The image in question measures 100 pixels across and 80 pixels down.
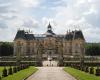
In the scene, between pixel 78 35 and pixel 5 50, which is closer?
pixel 5 50

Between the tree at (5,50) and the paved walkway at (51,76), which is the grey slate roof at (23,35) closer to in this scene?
the tree at (5,50)

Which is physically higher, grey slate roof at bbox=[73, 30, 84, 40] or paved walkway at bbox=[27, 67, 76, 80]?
grey slate roof at bbox=[73, 30, 84, 40]

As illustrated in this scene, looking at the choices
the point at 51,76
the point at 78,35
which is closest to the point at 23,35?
the point at 78,35

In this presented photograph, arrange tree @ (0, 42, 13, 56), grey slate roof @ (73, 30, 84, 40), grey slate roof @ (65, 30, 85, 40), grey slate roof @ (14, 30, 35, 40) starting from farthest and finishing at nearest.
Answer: grey slate roof @ (14, 30, 35, 40) → grey slate roof @ (65, 30, 85, 40) → grey slate roof @ (73, 30, 84, 40) → tree @ (0, 42, 13, 56)

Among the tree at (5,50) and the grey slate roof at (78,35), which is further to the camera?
the grey slate roof at (78,35)

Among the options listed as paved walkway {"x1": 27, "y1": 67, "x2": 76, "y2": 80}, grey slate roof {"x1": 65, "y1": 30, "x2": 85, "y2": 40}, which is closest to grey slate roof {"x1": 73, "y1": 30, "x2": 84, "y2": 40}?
grey slate roof {"x1": 65, "y1": 30, "x2": 85, "y2": 40}

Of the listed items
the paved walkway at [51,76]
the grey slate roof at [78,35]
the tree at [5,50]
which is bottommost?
the paved walkway at [51,76]

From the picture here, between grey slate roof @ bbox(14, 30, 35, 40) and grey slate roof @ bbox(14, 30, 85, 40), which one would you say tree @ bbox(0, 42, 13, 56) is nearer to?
grey slate roof @ bbox(14, 30, 35, 40)

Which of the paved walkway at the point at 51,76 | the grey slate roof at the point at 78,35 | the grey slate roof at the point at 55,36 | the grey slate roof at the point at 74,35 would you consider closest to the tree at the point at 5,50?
the grey slate roof at the point at 55,36

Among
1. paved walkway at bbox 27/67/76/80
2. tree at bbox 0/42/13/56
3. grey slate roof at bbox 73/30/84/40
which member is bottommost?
paved walkway at bbox 27/67/76/80

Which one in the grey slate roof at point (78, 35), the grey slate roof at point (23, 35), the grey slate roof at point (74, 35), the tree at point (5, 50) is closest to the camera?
the tree at point (5, 50)

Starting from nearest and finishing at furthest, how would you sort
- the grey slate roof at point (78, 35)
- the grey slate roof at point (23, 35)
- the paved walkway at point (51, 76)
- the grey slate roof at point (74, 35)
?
the paved walkway at point (51, 76)
the grey slate roof at point (78, 35)
the grey slate roof at point (74, 35)
the grey slate roof at point (23, 35)

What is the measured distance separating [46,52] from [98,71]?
233 ft

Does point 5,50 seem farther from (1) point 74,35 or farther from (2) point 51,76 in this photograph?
(2) point 51,76
